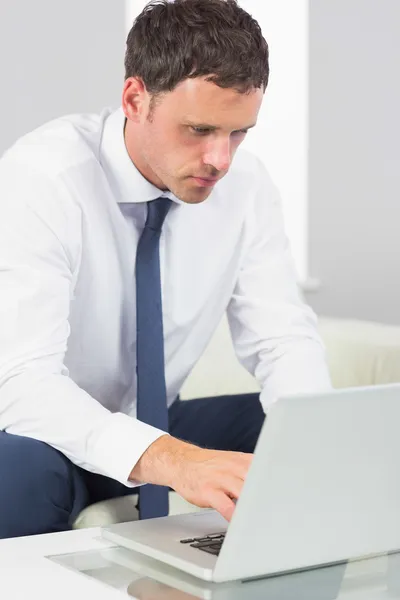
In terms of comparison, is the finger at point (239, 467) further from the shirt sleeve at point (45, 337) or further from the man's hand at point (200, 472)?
the shirt sleeve at point (45, 337)

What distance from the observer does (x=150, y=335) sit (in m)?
1.80

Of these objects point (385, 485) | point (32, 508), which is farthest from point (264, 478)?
point (32, 508)

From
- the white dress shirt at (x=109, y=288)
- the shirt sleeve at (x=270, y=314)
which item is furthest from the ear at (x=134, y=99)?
the shirt sleeve at (x=270, y=314)

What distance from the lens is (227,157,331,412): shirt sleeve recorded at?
6.19ft

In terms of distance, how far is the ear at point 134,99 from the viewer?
5.64 feet

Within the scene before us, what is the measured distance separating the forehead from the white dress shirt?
24 centimetres

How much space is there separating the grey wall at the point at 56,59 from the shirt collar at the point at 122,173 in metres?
1.86

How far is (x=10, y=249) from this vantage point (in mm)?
1645

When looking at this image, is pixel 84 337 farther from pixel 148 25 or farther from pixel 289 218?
pixel 289 218

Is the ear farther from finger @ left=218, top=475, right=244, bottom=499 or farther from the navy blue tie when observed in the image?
finger @ left=218, top=475, right=244, bottom=499

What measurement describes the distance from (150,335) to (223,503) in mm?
644

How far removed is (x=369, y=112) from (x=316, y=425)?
133 inches

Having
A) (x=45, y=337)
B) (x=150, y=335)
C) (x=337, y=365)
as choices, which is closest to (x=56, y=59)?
(x=337, y=365)

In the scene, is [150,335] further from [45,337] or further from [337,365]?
[337,365]
